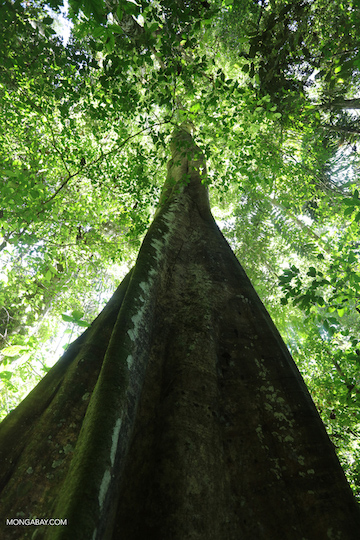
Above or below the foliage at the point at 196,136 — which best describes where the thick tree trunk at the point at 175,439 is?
below

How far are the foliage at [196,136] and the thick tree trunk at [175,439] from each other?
1277 millimetres

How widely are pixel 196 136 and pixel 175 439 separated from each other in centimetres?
434

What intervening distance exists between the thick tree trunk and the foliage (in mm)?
1277

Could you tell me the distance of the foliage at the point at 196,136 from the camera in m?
3.72

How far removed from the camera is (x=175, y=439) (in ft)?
5.10

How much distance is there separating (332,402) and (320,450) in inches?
249

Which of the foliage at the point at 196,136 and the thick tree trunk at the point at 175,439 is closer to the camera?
the thick tree trunk at the point at 175,439

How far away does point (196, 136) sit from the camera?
451 centimetres

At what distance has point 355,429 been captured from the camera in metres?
6.25

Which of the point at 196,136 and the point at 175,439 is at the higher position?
the point at 196,136

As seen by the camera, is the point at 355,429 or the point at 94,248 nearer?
the point at 355,429

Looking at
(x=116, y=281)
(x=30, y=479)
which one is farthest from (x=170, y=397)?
(x=116, y=281)

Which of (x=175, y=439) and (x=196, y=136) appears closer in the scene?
(x=175, y=439)

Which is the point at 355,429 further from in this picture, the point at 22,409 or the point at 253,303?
the point at 22,409
